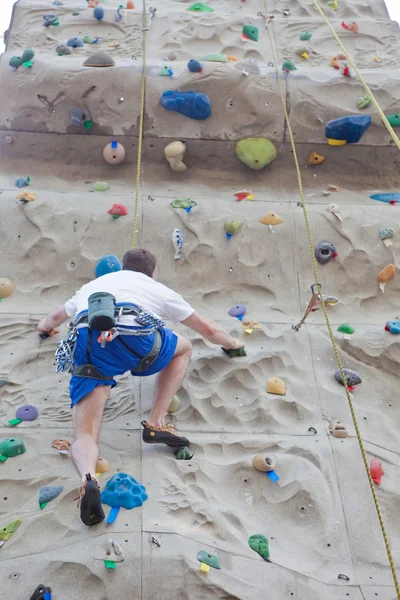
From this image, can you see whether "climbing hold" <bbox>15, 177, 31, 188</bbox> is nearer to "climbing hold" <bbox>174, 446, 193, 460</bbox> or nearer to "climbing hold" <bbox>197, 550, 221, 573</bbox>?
"climbing hold" <bbox>174, 446, 193, 460</bbox>

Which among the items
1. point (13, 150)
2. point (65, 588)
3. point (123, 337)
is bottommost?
point (13, 150)

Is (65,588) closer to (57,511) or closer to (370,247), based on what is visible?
(57,511)

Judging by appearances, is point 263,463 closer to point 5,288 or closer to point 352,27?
point 5,288

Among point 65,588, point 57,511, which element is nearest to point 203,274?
point 57,511

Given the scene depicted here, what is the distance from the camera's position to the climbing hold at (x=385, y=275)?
15.6 ft

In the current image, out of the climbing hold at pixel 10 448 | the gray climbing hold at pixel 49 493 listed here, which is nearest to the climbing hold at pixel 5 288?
the climbing hold at pixel 10 448

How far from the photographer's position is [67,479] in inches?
122

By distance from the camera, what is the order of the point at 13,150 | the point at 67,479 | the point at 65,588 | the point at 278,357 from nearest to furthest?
the point at 65,588, the point at 67,479, the point at 278,357, the point at 13,150

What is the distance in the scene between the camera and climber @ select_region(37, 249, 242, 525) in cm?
294

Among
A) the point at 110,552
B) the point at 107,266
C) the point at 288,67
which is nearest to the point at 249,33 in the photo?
the point at 288,67

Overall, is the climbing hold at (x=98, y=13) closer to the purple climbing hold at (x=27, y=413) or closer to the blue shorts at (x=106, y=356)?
the purple climbing hold at (x=27, y=413)

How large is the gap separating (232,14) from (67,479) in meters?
5.46

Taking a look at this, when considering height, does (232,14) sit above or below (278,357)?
above

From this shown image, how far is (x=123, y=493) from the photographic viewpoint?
9.25 ft
